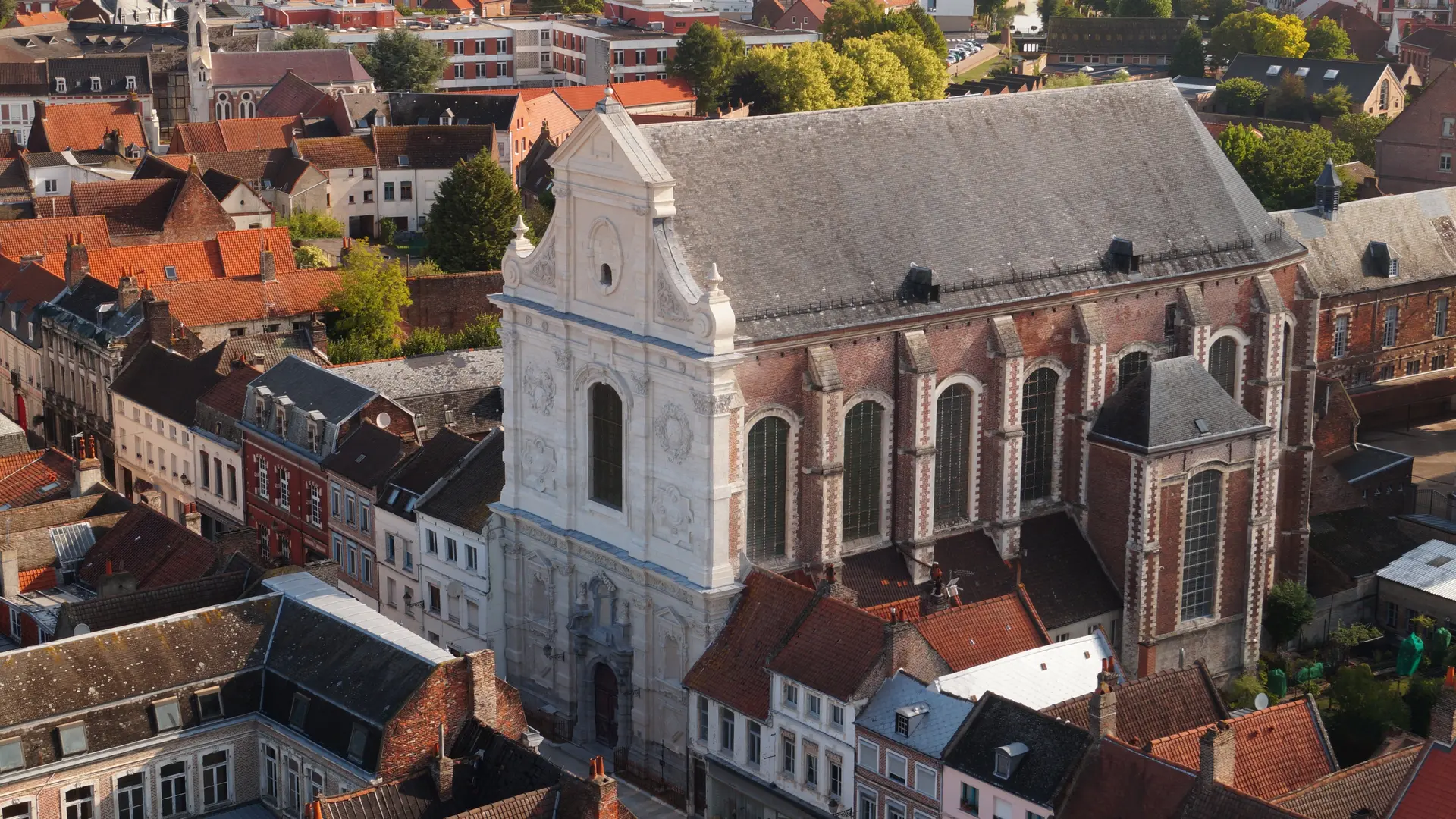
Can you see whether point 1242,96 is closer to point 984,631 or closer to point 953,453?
point 953,453

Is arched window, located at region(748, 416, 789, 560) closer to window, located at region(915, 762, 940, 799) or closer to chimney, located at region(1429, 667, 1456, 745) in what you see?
window, located at region(915, 762, 940, 799)

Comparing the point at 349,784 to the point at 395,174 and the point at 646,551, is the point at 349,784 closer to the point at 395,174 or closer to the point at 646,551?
the point at 646,551

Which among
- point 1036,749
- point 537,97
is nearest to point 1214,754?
point 1036,749

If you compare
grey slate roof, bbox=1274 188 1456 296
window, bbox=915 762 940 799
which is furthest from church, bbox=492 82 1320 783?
grey slate roof, bbox=1274 188 1456 296

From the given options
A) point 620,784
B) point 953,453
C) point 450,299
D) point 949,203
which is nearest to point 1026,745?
point 620,784

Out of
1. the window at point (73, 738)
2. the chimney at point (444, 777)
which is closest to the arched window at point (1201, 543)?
the chimney at point (444, 777)

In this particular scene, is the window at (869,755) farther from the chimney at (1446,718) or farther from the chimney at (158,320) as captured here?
the chimney at (158,320)
